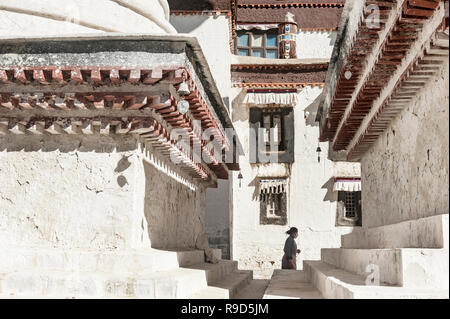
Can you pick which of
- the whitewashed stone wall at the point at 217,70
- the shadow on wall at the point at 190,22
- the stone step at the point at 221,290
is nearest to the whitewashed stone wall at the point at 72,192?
the stone step at the point at 221,290

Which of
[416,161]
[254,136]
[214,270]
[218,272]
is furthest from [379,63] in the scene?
[254,136]

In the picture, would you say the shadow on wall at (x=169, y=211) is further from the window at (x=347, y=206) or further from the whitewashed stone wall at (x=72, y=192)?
the window at (x=347, y=206)

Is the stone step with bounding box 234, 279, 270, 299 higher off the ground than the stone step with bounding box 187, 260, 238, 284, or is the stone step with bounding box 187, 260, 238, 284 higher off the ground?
the stone step with bounding box 187, 260, 238, 284

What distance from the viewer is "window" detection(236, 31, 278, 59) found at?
22.0m

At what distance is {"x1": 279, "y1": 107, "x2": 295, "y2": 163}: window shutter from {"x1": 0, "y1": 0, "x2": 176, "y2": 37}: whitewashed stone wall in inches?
433

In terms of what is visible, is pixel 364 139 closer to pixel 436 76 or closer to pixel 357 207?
pixel 436 76

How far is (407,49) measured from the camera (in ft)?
17.6

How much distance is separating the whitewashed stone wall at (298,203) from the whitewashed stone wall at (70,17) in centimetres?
1070

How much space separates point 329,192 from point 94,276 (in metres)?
13.8

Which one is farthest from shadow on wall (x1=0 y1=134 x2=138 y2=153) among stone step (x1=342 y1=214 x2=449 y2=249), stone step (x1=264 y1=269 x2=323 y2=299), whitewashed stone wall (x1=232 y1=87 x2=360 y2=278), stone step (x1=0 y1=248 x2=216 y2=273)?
whitewashed stone wall (x1=232 y1=87 x2=360 y2=278)

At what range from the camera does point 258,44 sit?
22281 millimetres

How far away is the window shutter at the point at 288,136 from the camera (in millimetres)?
18938

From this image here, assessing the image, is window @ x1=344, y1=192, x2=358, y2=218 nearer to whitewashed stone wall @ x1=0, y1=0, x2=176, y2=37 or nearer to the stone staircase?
whitewashed stone wall @ x1=0, y1=0, x2=176, y2=37
